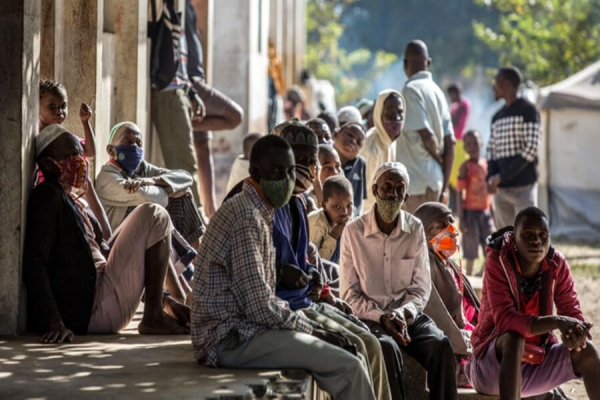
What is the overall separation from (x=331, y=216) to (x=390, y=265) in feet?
4.12

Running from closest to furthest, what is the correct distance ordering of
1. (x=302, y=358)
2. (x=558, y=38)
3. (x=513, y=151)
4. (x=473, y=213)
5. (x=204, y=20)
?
(x=302, y=358), (x=513, y=151), (x=204, y=20), (x=473, y=213), (x=558, y=38)

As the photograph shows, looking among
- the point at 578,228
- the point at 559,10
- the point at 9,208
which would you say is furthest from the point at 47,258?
the point at 559,10

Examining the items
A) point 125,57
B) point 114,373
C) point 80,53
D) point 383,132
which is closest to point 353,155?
point 383,132

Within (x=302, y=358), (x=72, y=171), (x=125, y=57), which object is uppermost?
(x=125, y=57)

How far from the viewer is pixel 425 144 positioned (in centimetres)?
1231

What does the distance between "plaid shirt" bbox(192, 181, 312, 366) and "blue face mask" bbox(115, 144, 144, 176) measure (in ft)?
7.43

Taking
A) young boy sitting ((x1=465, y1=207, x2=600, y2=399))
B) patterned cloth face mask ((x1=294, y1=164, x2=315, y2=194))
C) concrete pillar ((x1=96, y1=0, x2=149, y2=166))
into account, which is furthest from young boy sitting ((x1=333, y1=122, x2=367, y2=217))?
patterned cloth face mask ((x1=294, y1=164, x2=315, y2=194))

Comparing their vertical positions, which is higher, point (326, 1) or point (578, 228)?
point (326, 1)

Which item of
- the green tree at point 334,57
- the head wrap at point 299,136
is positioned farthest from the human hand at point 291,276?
the green tree at point 334,57

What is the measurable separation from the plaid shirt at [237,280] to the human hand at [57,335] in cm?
97

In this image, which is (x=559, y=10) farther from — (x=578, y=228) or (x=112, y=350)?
A: (x=112, y=350)

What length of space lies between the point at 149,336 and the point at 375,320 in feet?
4.13

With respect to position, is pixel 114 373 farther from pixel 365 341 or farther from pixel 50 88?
pixel 50 88

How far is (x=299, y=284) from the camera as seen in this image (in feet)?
23.4
